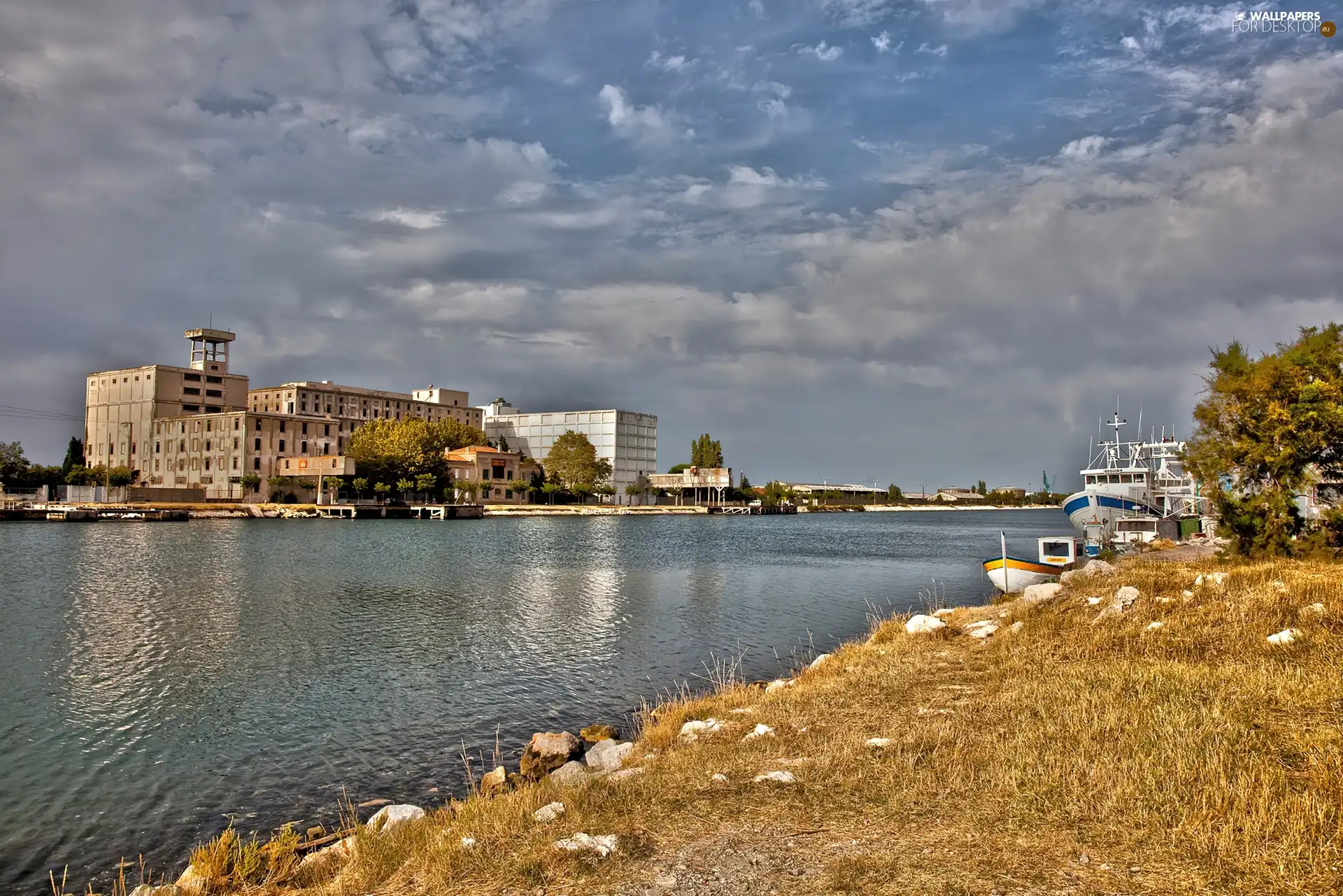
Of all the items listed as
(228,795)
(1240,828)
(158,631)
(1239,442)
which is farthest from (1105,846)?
(158,631)

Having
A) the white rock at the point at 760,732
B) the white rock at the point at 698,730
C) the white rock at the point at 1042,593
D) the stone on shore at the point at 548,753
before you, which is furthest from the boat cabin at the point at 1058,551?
the white rock at the point at 760,732

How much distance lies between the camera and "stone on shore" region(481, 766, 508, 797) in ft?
45.2

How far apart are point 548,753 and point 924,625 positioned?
11664 mm

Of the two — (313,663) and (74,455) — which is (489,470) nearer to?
(74,455)

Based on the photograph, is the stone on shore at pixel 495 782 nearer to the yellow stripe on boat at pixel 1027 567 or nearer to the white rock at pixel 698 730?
the white rock at pixel 698 730

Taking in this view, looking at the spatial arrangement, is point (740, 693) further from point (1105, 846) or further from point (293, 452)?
point (293, 452)

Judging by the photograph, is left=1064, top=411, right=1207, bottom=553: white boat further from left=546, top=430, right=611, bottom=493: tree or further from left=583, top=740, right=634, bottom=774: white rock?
left=546, top=430, right=611, bottom=493: tree

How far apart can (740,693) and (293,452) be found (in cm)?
16147

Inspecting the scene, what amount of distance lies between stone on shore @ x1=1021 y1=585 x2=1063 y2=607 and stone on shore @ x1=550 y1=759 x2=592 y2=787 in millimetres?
14787

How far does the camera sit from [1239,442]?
29.3 metres

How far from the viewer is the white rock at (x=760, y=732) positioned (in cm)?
1280

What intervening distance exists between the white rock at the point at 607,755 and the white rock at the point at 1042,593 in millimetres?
13786

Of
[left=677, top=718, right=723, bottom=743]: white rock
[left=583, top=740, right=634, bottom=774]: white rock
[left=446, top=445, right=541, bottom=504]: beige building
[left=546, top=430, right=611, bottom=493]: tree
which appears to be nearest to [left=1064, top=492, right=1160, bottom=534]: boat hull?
[left=677, top=718, right=723, bottom=743]: white rock

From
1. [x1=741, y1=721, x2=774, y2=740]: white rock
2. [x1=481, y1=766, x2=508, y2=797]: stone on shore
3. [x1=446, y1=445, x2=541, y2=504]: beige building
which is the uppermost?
[x1=446, y1=445, x2=541, y2=504]: beige building
